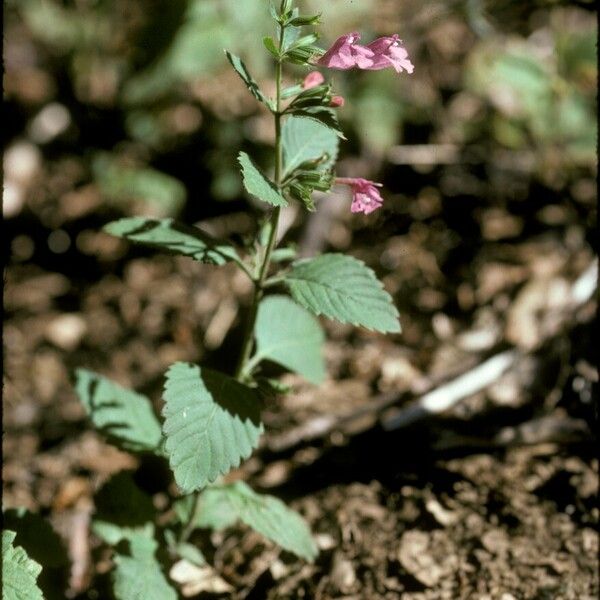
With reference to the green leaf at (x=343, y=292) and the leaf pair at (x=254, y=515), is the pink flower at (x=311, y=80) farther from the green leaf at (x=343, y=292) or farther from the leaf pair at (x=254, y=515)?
the leaf pair at (x=254, y=515)

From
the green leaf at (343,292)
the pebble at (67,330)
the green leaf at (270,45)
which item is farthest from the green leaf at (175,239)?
the pebble at (67,330)

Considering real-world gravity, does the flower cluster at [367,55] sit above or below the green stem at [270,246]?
above

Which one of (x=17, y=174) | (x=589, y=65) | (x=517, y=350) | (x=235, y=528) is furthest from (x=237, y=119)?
(x=235, y=528)

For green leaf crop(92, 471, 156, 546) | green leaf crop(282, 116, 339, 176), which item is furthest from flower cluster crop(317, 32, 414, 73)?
green leaf crop(92, 471, 156, 546)

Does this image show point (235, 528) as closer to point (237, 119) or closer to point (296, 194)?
point (296, 194)

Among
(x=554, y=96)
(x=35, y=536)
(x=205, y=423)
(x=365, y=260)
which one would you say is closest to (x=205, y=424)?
(x=205, y=423)
